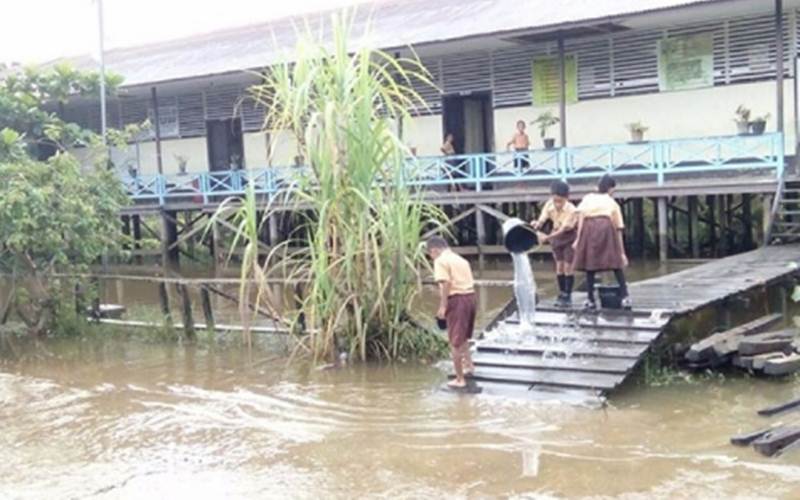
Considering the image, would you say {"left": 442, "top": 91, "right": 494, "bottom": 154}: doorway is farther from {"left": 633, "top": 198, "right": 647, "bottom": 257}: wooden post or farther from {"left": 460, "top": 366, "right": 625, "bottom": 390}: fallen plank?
{"left": 460, "top": 366, "right": 625, "bottom": 390}: fallen plank

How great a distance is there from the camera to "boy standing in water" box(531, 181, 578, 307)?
815 cm

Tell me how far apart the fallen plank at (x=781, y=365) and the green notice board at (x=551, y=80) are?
9131 millimetres

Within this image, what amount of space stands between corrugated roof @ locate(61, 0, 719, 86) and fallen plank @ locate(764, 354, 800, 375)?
4.69 meters

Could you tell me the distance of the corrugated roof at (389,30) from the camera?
13.8m

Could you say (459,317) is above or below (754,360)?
above

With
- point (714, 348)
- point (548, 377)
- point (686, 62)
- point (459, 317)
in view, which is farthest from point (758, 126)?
point (459, 317)

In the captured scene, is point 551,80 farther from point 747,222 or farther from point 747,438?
point 747,438

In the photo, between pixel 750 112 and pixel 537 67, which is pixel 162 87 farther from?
pixel 750 112

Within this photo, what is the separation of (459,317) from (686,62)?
885 centimetres

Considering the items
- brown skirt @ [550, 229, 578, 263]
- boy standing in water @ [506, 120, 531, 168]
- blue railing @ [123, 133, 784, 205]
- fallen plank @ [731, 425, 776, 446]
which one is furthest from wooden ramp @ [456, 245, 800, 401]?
boy standing in water @ [506, 120, 531, 168]

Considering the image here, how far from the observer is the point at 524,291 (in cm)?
780

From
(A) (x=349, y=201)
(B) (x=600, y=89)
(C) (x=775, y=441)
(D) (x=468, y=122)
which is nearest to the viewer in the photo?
(C) (x=775, y=441)

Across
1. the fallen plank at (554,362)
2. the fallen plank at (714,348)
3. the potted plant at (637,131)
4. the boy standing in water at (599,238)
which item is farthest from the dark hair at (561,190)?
the potted plant at (637,131)

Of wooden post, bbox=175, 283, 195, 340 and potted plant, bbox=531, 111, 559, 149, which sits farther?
potted plant, bbox=531, 111, 559, 149
